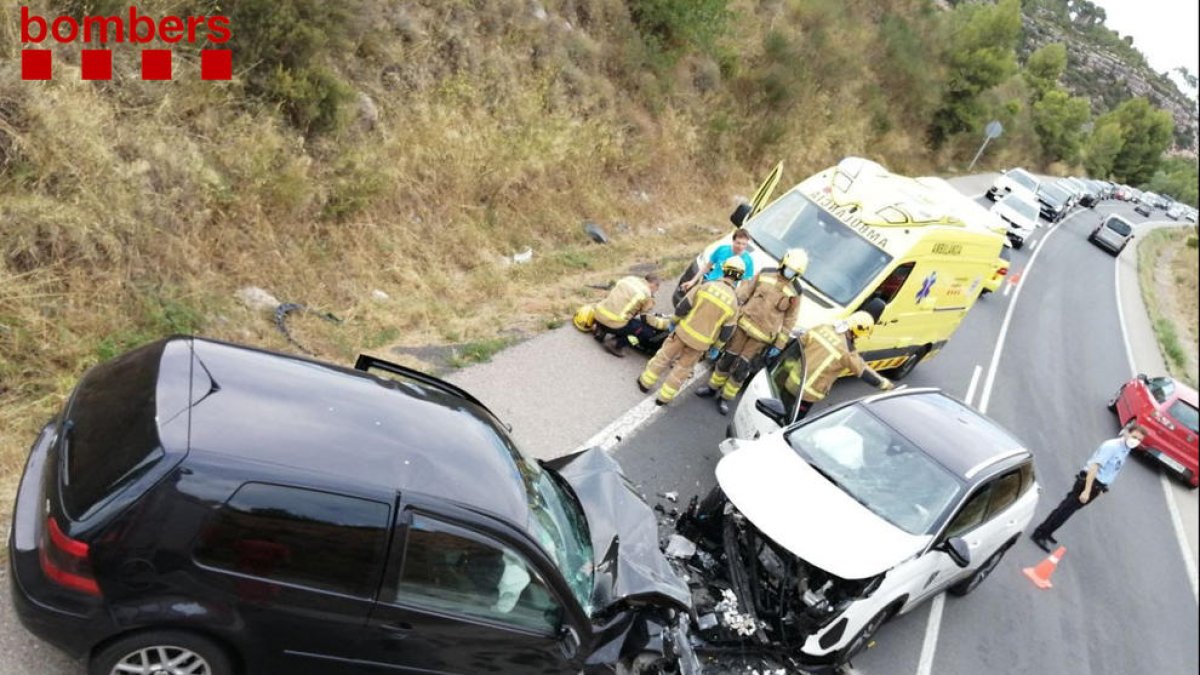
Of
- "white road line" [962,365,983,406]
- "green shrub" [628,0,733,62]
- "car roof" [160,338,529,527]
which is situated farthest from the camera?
"green shrub" [628,0,733,62]

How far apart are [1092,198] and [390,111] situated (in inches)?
1680

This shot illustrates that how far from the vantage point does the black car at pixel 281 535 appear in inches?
127

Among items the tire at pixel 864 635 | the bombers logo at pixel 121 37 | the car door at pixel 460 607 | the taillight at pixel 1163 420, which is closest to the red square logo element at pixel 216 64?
the bombers logo at pixel 121 37

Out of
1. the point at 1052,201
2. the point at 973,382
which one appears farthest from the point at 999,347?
the point at 1052,201

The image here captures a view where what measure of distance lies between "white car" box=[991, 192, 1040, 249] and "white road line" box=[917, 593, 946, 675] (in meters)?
20.0

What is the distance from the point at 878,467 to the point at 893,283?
159 inches

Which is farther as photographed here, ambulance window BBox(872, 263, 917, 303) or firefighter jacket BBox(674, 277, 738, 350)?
ambulance window BBox(872, 263, 917, 303)

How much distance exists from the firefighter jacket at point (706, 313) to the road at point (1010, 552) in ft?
2.99

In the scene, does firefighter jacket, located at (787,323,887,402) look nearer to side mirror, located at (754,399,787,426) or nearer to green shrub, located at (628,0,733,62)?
side mirror, located at (754,399,787,426)

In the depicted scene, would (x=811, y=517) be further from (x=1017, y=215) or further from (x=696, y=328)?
(x=1017, y=215)

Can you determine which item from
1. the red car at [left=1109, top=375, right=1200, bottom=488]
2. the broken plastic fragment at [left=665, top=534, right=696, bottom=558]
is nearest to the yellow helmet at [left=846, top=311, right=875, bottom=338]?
the broken plastic fragment at [left=665, top=534, right=696, bottom=558]

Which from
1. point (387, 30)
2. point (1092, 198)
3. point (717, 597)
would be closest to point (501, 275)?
point (387, 30)

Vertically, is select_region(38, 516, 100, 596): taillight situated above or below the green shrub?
below

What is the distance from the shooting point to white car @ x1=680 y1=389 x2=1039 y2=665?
5359mm
